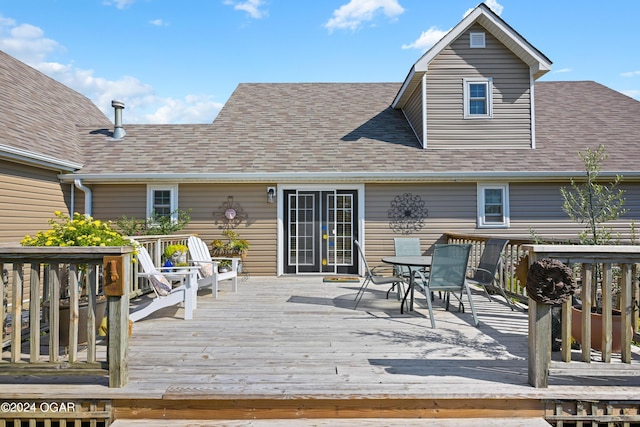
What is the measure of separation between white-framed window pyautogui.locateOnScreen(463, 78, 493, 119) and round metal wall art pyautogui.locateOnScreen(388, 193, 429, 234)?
2413 mm

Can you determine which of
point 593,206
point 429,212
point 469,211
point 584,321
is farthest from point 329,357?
point 469,211

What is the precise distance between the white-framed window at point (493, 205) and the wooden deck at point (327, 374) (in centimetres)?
393

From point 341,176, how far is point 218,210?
2.69 m

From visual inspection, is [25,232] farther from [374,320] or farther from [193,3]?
[193,3]

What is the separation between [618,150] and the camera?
8875 mm

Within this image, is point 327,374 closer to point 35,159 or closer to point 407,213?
point 407,213

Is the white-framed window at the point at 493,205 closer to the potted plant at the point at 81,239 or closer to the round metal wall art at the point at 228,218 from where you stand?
the round metal wall art at the point at 228,218

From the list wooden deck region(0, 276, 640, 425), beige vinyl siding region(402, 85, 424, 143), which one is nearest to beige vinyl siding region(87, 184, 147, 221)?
wooden deck region(0, 276, 640, 425)

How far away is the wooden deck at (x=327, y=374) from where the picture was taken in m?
2.67

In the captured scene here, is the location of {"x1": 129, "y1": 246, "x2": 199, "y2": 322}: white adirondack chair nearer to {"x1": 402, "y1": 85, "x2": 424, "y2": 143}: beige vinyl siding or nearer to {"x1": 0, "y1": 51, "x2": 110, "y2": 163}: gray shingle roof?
{"x1": 0, "y1": 51, "x2": 110, "y2": 163}: gray shingle roof

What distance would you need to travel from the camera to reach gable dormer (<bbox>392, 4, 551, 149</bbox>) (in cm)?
892

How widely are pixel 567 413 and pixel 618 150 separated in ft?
27.5

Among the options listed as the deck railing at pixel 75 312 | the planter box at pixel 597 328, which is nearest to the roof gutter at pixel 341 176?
the planter box at pixel 597 328

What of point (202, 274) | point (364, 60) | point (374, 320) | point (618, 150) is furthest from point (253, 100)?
point (618, 150)
